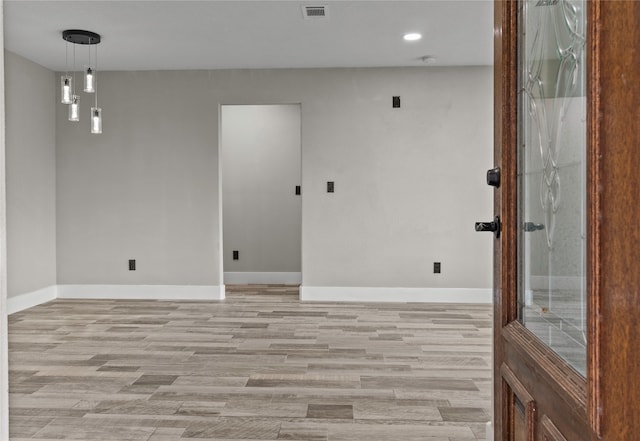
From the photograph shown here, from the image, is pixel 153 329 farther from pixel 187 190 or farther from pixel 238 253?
pixel 238 253

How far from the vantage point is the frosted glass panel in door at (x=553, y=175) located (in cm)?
95

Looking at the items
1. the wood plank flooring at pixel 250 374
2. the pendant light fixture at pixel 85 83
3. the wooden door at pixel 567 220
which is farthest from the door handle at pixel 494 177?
the pendant light fixture at pixel 85 83

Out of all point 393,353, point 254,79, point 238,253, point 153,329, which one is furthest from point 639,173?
point 238,253

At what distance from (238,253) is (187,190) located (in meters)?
1.47

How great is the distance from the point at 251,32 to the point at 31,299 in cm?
328

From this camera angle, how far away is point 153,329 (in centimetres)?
432

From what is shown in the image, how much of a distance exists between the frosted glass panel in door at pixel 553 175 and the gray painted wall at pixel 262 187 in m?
5.70

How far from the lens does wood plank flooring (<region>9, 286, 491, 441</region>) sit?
241cm

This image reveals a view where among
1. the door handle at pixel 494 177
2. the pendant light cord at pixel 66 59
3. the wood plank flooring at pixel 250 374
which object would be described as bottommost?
the wood plank flooring at pixel 250 374

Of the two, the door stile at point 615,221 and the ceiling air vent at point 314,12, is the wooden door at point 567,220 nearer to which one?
the door stile at point 615,221

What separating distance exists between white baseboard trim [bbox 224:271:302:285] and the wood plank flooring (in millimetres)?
1729

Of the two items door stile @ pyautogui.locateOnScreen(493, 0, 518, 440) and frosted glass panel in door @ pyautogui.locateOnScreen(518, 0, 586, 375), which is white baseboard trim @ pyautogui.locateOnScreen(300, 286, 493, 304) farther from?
frosted glass panel in door @ pyautogui.locateOnScreen(518, 0, 586, 375)

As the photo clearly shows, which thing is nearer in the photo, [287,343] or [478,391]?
[478,391]

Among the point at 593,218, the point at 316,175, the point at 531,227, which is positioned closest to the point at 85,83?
the point at 316,175
